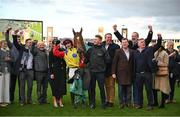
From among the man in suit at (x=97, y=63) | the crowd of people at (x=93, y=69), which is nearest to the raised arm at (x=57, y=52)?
the crowd of people at (x=93, y=69)

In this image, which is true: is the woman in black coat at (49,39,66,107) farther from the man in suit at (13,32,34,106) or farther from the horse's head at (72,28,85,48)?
the man in suit at (13,32,34,106)

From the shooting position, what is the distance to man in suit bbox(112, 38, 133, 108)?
12367 millimetres

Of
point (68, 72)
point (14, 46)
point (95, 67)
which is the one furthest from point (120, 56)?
point (14, 46)

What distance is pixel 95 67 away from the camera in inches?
484

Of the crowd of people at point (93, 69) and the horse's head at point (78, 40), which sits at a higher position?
the horse's head at point (78, 40)

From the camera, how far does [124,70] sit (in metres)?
12.4

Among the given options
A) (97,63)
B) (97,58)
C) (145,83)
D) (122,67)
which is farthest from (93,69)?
(145,83)

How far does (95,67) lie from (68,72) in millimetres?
848

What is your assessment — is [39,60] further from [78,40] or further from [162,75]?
[162,75]

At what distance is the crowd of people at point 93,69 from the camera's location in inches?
484

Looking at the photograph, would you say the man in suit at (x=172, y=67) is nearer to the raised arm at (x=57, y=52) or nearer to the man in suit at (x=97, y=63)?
the man in suit at (x=97, y=63)

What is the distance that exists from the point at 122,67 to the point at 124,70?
0.34 feet

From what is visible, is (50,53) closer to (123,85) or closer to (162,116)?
(123,85)

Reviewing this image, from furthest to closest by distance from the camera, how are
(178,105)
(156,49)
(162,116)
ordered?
(178,105)
(156,49)
(162,116)
